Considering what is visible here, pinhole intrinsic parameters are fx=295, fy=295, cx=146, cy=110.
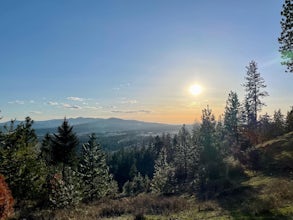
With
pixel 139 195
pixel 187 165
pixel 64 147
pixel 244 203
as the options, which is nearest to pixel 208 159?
pixel 139 195

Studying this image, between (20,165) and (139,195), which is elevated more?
(20,165)

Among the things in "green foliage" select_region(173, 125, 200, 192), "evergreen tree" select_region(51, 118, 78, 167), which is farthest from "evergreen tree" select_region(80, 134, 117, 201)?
"green foliage" select_region(173, 125, 200, 192)

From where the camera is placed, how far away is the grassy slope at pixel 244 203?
1491 cm

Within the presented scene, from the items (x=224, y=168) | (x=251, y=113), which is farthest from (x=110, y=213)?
(x=251, y=113)

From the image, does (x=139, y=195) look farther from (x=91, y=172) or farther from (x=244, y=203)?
(x=244, y=203)

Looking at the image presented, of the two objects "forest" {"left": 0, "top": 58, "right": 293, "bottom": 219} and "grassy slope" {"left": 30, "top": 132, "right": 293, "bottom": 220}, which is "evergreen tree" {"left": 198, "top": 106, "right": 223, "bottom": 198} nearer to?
"forest" {"left": 0, "top": 58, "right": 293, "bottom": 219}

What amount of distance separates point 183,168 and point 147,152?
72.8m

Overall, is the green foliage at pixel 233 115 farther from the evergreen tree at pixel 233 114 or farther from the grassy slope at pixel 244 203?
the grassy slope at pixel 244 203

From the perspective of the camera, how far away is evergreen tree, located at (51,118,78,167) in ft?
134

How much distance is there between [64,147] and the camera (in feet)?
134

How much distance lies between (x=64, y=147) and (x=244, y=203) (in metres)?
28.2

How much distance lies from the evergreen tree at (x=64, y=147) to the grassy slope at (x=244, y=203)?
46.6 feet

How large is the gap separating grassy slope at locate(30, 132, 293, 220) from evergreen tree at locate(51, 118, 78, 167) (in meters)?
14.2

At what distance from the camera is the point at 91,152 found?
46.8 metres
